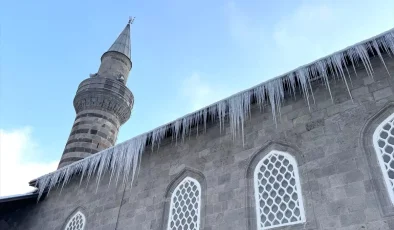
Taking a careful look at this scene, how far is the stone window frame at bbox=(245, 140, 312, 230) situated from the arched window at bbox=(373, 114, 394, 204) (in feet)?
3.41

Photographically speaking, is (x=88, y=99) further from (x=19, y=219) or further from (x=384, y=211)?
(x=384, y=211)

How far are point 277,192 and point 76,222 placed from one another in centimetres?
506

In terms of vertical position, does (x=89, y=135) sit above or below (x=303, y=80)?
above

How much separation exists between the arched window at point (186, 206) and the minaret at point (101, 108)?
6.29 metres

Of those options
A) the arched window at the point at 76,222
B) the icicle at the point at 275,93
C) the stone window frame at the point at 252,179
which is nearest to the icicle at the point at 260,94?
the icicle at the point at 275,93

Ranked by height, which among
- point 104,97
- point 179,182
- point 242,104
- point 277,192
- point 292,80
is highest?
point 104,97

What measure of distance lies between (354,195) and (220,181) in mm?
2316

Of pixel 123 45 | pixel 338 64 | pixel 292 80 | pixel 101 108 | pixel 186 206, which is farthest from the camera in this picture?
pixel 123 45

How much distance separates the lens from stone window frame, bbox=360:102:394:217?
4.55 meters

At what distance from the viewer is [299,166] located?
558 cm

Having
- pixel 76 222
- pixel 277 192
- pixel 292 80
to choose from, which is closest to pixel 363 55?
pixel 292 80

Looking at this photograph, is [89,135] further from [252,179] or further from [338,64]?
[338,64]

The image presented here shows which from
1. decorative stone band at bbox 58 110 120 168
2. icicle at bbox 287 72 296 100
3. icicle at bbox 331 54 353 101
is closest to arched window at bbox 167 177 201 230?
icicle at bbox 287 72 296 100

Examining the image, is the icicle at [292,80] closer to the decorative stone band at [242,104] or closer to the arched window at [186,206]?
the decorative stone band at [242,104]
